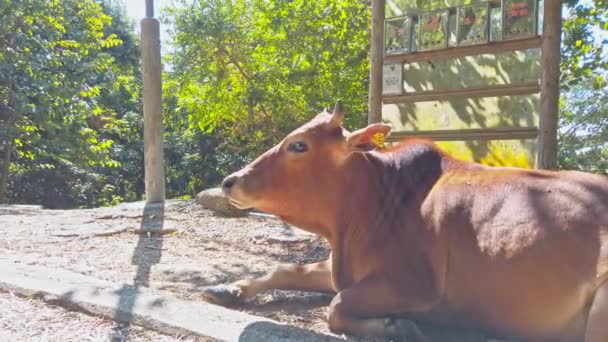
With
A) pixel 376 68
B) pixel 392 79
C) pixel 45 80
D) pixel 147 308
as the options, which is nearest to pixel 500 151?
pixel 392 79

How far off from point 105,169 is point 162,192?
12535mm

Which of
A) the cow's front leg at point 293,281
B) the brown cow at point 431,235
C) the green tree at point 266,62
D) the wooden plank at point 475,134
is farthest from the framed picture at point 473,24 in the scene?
the green tree at point 266,62

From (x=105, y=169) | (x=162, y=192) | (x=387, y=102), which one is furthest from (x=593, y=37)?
(x=105, y=169)

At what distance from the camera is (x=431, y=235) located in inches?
122

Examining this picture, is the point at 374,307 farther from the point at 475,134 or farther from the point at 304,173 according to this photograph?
the point at 475,134

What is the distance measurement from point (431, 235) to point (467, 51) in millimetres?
3180

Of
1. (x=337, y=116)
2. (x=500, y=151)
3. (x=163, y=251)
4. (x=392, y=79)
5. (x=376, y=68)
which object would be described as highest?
(x=376, y=68)

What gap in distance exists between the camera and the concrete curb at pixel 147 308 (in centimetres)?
279

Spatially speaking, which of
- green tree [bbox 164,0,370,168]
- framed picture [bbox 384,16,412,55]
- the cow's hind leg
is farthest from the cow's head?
green tree [bbox 164,0,370,168]

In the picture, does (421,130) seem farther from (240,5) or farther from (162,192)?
(240,5)

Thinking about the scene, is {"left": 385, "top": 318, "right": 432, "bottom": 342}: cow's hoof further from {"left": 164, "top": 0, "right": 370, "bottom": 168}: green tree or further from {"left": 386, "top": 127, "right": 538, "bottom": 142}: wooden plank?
{"left": 164, "top": 0, "right": 370, "bottom": 168}: green tree

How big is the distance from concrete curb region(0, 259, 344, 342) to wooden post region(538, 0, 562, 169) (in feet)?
10.5

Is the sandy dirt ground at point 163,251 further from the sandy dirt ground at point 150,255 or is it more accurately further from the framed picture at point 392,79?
the framed picture at point 392,79

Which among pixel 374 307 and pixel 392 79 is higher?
pixel 392 79
